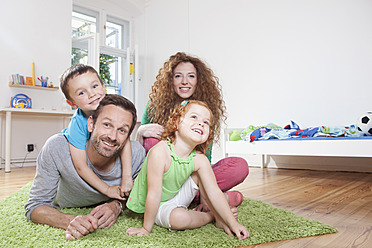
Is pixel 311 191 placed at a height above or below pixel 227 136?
below

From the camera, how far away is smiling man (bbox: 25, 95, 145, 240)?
1.13 m

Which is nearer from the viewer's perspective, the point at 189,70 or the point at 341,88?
the point at 189,70

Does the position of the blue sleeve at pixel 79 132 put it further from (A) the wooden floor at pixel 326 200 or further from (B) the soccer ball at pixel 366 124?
(B) the soccer ball at pixel 366 124

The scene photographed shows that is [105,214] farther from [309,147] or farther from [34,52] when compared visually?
[34,52]

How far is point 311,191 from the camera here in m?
2.01

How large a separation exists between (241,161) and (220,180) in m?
0.15

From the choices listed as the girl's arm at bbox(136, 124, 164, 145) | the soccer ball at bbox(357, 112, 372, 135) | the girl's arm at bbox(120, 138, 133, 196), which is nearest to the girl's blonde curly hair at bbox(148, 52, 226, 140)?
the girl's arm at bbox(136, 124, 164, 145)

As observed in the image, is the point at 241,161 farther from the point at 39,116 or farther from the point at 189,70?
the point at 39,116

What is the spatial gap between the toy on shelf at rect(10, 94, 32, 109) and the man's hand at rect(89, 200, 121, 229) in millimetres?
3095

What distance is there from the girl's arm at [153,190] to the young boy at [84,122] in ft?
0.63

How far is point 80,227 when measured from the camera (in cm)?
102

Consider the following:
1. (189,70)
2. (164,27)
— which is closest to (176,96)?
(189,70)

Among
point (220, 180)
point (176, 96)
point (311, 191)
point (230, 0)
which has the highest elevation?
point (230, 0)

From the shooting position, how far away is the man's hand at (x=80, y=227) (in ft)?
3.32
